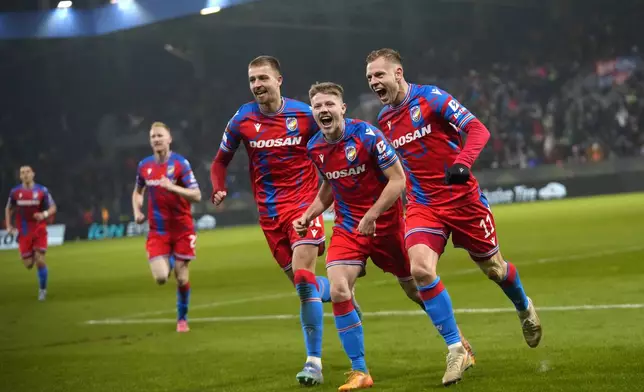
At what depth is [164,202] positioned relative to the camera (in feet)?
40.8

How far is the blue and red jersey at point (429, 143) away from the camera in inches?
289

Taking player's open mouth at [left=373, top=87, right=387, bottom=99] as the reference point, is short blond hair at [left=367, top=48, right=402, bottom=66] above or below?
above

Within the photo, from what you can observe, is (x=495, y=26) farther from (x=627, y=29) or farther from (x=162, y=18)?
(x=162, y=18)

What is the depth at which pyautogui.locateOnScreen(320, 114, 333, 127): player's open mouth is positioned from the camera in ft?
23.5

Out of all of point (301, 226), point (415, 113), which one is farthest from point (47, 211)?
point (415, 113)

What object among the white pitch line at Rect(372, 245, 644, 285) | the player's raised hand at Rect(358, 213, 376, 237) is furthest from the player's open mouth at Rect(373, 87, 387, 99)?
the white pitch line at Rect(372, 245, 644, 285)

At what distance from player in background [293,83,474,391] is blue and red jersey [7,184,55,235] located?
11.8m

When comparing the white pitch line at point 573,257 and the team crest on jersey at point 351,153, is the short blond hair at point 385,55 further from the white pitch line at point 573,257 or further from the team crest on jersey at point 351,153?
the white pitch line at point 573,257

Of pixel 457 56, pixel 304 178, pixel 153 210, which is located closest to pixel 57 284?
pixel 153 210

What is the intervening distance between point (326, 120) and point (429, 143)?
775 millimetres

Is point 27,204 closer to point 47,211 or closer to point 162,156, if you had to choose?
point 47,211

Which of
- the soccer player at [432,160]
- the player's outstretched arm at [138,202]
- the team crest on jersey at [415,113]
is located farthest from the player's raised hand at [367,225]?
the player's outstretched arm at [138,202]

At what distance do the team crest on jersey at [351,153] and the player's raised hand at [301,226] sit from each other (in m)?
0.55

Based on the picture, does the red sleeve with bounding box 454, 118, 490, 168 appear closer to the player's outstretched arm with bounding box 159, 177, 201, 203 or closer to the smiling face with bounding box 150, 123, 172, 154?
the player's outstretched arm with bounding box 159, 177, 201, 203
